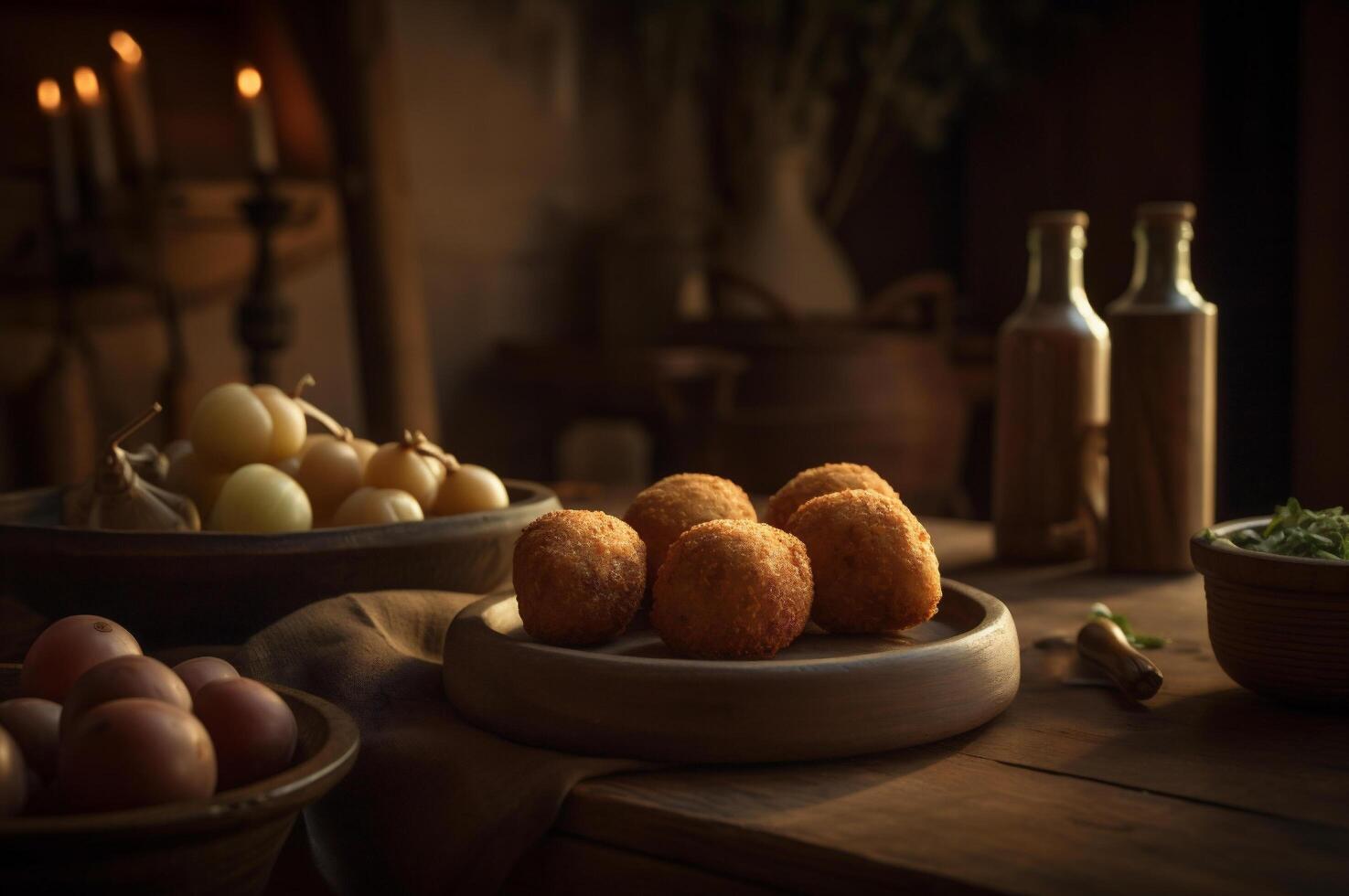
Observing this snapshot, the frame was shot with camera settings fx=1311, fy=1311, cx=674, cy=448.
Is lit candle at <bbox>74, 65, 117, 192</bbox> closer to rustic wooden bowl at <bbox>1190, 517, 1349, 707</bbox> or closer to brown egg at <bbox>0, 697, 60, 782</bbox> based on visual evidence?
brown egg at <bbox>0, 697, 60, 782</bbox>

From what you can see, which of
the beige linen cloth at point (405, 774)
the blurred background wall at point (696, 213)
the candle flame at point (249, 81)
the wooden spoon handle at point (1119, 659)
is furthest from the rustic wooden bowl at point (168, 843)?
the blurred background wall at point (696, 213)

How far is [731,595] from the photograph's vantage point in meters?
0.69

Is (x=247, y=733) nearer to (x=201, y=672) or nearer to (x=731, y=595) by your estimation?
(x=201, y=672)

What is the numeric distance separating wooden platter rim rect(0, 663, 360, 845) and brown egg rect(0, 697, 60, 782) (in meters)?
0.05

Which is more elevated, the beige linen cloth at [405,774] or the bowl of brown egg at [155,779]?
the bowl of brown egg at [155,779]

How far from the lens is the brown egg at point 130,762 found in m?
0.51

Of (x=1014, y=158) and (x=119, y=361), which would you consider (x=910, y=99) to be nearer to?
(x=1014, y=158)

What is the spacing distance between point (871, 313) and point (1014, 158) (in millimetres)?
973

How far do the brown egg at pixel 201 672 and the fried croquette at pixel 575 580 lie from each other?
0.16 meters

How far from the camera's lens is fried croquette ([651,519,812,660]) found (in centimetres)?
70

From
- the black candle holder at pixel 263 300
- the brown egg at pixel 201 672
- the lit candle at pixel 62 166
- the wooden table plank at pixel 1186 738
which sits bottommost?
the wooden table plank at pixel 1186 738

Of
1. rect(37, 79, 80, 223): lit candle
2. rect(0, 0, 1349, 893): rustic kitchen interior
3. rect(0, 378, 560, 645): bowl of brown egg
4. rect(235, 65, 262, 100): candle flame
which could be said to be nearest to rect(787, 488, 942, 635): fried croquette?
rect(0, 0, 1349, 893): rustic kitchen interior

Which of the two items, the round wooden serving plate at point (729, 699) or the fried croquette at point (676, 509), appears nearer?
the round wooden serving plate at point (729, 699)

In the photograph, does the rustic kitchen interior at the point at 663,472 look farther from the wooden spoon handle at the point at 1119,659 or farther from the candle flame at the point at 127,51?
the candle flame at the point at 127,51
